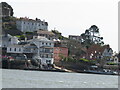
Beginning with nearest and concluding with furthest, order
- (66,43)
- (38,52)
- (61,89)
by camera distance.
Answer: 1. (61,89)
2. (38,52)
3. (66,43)

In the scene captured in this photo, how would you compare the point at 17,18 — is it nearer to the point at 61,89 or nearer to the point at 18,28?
the point at 18,28

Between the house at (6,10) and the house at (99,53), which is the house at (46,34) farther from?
the house at (6,10)

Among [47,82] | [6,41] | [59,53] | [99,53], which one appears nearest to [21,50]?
[6,41]

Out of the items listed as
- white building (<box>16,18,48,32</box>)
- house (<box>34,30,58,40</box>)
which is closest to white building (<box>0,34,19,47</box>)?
house (<box>34,30,58,40</box>)

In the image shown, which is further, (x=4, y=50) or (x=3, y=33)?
(x=3, y=33)

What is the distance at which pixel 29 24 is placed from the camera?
109875 millimetres

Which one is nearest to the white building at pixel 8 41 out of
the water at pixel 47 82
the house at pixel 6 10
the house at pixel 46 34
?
the house at pixel 46 34

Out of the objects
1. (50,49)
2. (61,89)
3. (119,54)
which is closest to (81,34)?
(119,54)

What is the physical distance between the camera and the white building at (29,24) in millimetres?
109250

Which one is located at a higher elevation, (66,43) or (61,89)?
(66,43)

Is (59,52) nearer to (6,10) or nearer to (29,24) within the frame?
(29,24)

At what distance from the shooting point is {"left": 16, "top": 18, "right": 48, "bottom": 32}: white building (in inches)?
4301

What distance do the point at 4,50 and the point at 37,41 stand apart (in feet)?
23.0

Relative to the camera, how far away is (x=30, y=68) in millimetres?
80562
